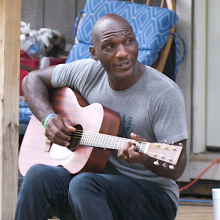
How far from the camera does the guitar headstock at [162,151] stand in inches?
50.6

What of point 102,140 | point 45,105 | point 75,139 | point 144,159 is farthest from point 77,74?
point 144,159

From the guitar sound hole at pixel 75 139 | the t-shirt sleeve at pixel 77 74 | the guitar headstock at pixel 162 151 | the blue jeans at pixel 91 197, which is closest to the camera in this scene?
the guitar headstock at pixel 162 151

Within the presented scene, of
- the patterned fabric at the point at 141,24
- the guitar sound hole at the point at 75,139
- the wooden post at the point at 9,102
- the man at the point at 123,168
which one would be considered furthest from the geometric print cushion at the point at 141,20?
the wooden post at the point at 9,102

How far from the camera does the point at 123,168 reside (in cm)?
162

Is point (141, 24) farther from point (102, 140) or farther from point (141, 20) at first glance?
point (102, 140)

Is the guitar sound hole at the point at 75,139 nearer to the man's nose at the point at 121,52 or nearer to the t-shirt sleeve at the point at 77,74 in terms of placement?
the t-shirt sleeve at the point at 77,74

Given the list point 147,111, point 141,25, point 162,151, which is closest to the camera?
point 162,151

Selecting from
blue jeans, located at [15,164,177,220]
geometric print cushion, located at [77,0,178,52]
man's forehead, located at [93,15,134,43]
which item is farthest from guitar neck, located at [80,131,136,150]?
geometric print cushion, located at [77,0,178,52]

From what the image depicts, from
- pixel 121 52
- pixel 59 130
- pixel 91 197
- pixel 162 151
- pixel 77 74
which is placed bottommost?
pixel 91 197

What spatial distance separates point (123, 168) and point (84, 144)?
185 mm

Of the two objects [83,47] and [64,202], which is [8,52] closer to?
[64,202]

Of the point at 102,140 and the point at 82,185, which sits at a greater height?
the point at 102,140

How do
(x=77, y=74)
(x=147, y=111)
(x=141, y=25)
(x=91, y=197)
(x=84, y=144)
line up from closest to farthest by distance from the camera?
1. (x=91, y=197)
2. (x=147, y=111)
3. (x=84, y=144)
4. (x=77, y=74)
5. (x=141, y=25)

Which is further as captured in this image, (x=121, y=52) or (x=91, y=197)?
(x=121, y=52)
